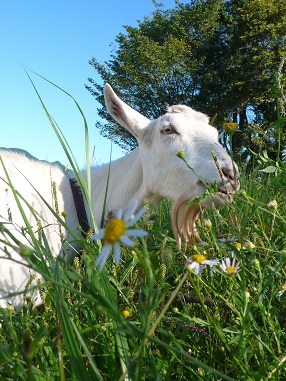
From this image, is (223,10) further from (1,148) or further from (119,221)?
(119,221)

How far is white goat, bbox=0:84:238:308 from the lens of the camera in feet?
9.34

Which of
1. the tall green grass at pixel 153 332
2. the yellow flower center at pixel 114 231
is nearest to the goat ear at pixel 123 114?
the tall green grass at pixel 153 332

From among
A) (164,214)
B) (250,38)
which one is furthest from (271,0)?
(164,214)

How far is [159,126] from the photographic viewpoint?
3248 millimetres

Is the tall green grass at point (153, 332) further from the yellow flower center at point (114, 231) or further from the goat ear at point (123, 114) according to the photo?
the goat ear at point (123, 114)

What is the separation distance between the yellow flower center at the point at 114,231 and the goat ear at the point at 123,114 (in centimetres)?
283

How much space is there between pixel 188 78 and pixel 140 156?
1015 inches

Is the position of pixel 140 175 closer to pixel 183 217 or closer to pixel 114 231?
pixel 183 217

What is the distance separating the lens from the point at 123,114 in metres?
3.45

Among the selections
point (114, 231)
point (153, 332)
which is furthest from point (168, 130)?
point (114, 231)

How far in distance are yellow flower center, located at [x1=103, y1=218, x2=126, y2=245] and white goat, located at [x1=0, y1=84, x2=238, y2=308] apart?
2.09 meters

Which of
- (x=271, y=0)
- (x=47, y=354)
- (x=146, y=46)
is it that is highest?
(x=271, y=0)

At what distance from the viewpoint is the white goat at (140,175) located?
9.34 ft

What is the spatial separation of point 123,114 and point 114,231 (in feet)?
9.80
